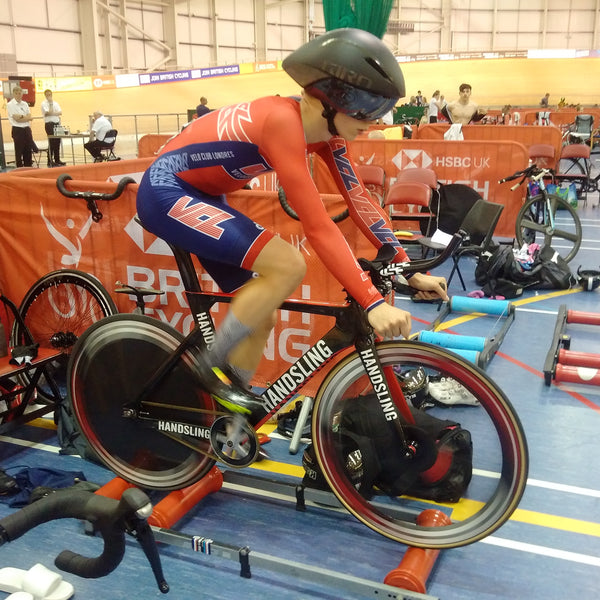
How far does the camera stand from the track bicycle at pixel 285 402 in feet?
7.55

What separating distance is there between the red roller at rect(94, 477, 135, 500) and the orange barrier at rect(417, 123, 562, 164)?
10428 mm

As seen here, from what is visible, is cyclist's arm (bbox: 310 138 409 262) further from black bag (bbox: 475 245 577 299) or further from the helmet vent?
black bag (bbox: 475 245 577 299)

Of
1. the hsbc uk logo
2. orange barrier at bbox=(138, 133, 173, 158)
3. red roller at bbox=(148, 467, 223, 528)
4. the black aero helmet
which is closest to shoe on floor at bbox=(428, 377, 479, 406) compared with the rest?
red roller at bbox=(148, 467, 223, 528)

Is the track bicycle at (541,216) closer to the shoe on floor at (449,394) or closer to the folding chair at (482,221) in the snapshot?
the folding chair at (482,221)

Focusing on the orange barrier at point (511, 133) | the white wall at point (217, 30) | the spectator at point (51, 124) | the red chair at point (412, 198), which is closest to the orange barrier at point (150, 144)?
the red chair at point (412, 198)

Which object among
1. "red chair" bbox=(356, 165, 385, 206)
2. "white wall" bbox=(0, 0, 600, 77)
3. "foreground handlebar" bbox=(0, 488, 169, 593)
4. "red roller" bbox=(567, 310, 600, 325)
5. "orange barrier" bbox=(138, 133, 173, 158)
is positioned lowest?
"red roller" bbox=(567, 310, 600, 325)

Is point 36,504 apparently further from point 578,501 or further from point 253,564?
point 578,501

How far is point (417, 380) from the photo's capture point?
2.54m

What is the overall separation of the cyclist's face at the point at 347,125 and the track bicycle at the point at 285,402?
45cm

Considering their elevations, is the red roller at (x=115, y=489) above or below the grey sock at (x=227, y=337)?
below

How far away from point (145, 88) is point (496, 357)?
24389mm

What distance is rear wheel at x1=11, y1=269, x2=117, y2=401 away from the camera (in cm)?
383

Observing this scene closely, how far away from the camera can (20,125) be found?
14133mm

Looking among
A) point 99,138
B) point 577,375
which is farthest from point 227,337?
point 99,138
